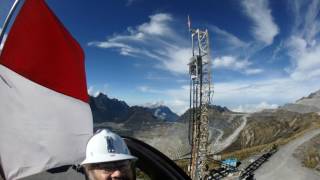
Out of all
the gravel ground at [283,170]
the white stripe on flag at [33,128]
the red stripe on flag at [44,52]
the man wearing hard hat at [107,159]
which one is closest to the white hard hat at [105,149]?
the man wearing hard hat at [107,159]

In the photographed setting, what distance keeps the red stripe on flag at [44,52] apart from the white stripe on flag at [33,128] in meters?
0.18

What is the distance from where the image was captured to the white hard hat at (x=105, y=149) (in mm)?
6418

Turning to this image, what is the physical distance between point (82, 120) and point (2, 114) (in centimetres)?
160

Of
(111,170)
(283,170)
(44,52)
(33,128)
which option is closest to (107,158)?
(111,170)

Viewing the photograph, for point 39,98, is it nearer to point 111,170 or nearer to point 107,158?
point 107,158

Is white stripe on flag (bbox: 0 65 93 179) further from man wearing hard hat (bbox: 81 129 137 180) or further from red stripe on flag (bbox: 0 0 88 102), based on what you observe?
man wearing hard hat (bbox: 81 129 137 180)

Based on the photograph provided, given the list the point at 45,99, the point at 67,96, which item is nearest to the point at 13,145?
the point at 45,99

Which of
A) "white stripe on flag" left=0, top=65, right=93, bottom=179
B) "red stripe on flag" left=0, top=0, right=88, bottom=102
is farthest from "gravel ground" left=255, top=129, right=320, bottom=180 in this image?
"white stripe on flag" left=0, top=65, right=93, bottom=179

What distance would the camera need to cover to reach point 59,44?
22.9ft

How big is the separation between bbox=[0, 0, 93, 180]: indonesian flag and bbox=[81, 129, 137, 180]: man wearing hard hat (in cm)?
46

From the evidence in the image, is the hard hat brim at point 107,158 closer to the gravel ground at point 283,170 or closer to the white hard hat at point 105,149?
the white hard hat at point 105,149

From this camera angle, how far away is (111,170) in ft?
20.8

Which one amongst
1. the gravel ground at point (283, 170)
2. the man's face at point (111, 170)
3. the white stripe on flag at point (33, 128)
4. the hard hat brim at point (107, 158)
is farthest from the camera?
the gravel ground at point (283, 170)

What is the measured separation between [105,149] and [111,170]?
0.39 m
